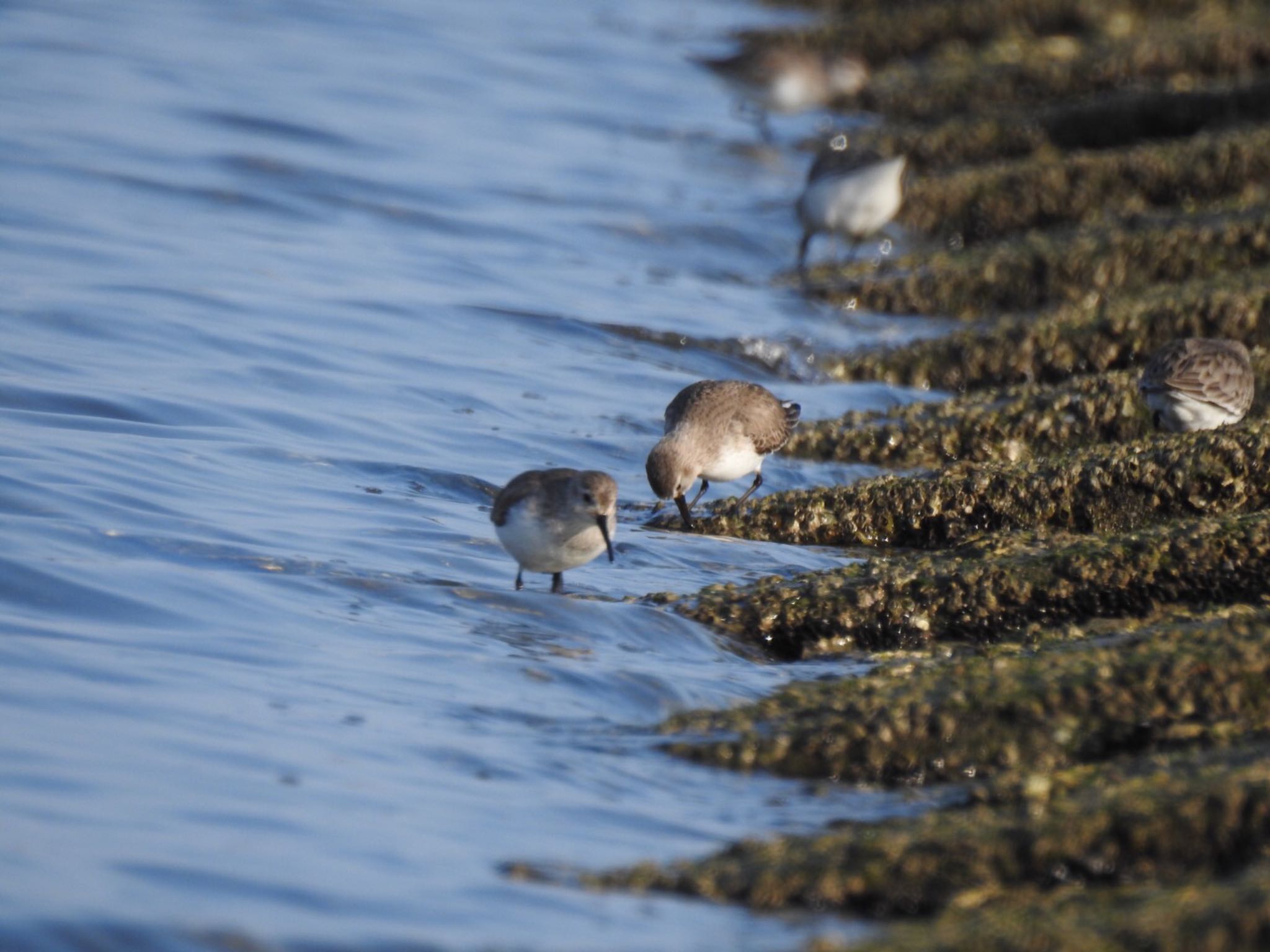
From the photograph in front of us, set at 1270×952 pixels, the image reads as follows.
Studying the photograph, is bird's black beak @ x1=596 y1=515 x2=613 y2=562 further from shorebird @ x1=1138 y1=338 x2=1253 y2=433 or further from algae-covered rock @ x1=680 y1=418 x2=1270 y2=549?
shorebird @ x1=1138 y1=338 x2=1253 y2=433

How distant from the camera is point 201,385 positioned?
30.0 feet

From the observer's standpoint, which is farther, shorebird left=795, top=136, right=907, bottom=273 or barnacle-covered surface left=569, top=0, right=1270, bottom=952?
shorebird left=795, top=136, right=907, bottom=273

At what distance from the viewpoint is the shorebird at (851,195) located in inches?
536

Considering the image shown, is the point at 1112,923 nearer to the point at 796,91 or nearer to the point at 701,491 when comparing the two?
the point at 701,491

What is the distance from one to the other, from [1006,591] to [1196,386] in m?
2.38

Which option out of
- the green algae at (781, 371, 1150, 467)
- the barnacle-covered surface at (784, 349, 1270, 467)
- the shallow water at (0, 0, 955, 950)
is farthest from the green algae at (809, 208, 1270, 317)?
the green algae at (781, 371, 1150, 467)

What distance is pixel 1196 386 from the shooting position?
7.95m

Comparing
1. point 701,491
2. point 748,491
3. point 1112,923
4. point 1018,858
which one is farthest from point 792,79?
point 1112,923

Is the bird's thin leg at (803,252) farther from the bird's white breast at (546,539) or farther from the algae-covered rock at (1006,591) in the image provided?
the algae-covered rock at (1006,591)

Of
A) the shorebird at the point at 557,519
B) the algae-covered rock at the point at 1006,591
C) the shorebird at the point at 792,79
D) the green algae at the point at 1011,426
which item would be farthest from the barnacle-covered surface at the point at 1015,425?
the shorebird at the point at 792,79

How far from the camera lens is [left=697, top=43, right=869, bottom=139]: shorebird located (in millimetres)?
20125

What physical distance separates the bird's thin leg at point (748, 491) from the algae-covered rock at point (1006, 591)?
1571mm

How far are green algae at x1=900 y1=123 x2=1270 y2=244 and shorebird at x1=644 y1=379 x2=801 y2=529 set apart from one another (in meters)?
5.44

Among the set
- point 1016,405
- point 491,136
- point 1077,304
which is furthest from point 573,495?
point 491,136
